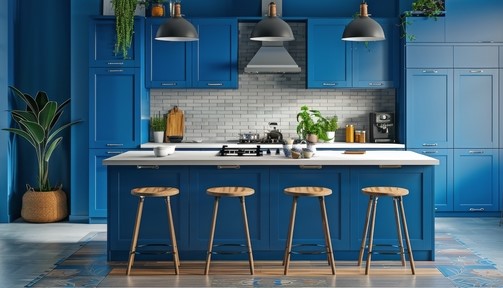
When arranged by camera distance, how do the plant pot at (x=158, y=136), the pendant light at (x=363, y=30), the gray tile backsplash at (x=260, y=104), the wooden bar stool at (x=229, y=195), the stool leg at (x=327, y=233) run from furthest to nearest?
1. the gray tile backsplash at (x=260, y=104)
2. the plant pot at (x=158, y=136)
3. the pendant light at (x=363, y=30)
4. the stool leg at (x=327, y=233)
5. the wooden bar stool at (x=229, y=195)

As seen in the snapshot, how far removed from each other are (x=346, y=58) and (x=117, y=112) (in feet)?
9.48

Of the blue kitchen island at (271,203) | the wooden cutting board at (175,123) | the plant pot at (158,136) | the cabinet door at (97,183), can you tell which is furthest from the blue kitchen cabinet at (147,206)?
the wooden cutting board at (175,123)

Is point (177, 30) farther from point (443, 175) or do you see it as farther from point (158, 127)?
point (443, 175)

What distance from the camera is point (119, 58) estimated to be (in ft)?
28.5

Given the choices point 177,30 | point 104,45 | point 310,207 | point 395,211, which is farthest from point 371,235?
point 104,45

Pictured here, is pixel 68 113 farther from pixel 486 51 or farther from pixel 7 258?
pixel 486 51

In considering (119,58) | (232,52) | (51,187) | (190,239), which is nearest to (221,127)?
(232,52)

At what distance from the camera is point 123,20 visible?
852cm

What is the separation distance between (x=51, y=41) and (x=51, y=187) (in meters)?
1.86

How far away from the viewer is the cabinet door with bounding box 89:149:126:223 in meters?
8.67

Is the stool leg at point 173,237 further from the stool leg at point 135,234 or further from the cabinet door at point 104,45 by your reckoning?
the cabinet door at point 104,45

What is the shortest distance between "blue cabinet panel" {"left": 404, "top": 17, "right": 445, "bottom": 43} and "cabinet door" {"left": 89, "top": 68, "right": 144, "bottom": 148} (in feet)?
11.0

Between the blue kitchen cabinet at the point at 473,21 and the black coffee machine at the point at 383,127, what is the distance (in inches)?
47.1

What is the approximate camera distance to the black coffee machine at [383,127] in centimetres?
917
